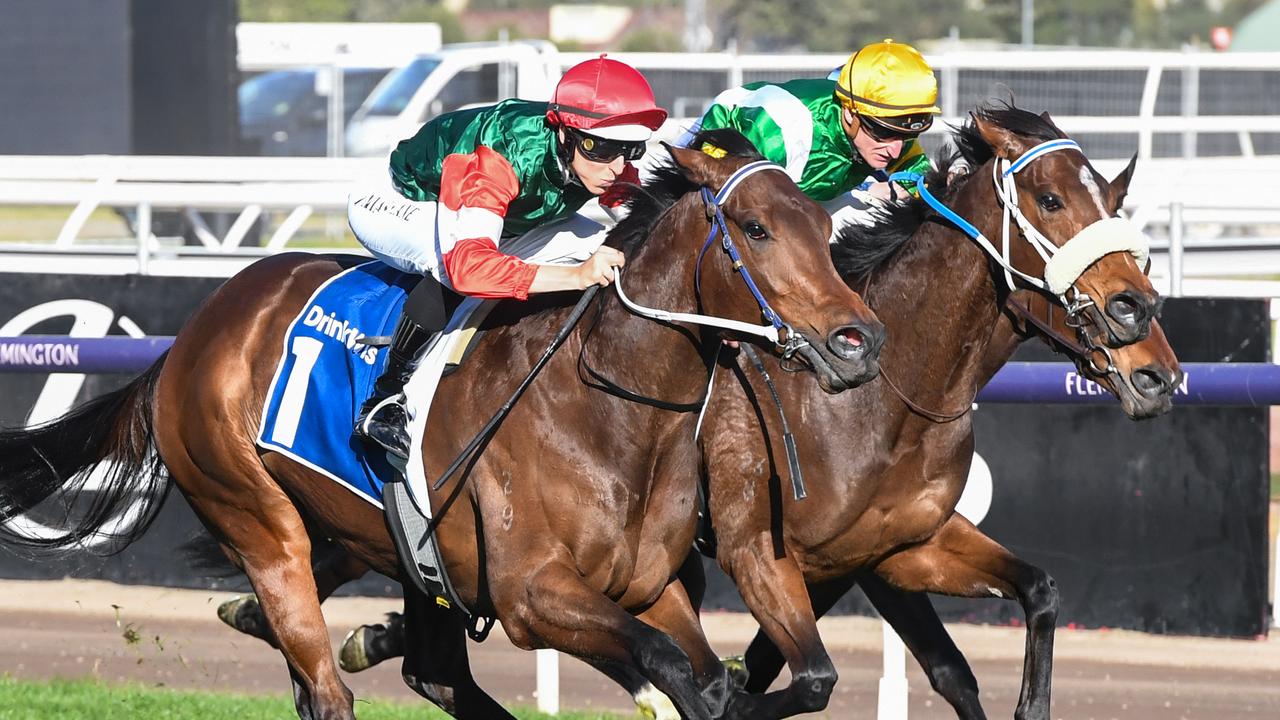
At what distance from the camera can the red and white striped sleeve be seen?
11.9ft

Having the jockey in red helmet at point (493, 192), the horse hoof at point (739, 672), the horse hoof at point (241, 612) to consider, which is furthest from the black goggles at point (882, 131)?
the horse hoof at point (241, 612)

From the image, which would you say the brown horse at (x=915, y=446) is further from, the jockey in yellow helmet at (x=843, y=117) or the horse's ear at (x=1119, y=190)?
the jockey in yellow helmet at (x=843, y=117)

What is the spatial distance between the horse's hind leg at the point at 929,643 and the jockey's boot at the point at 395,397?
126cm

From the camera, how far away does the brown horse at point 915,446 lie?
4160 mm

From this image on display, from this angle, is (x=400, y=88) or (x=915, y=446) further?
(x=400, y=88)

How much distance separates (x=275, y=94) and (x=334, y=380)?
50.7 ft

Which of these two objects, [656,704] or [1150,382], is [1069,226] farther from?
[656,704]

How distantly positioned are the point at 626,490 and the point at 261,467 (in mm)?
1129

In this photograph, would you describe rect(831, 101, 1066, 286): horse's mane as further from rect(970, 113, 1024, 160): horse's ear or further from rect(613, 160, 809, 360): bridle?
rect(613, 160, 809, 360): bridle

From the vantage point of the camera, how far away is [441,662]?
4.65m

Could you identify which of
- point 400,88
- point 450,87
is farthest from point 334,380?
point 400,88

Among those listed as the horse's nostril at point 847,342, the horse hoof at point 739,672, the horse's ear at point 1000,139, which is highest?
the horse's ear at point 1000,139

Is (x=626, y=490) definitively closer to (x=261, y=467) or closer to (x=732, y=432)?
(x=732, y=432)

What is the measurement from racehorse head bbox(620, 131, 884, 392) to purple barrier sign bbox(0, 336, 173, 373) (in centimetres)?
248
